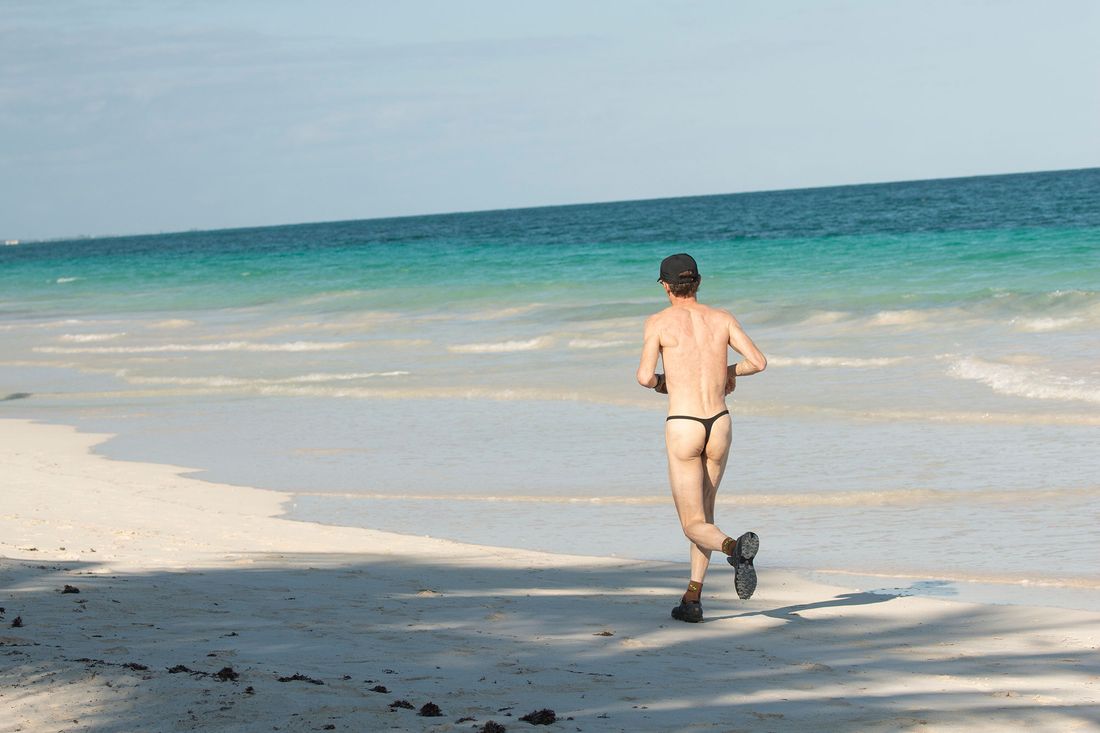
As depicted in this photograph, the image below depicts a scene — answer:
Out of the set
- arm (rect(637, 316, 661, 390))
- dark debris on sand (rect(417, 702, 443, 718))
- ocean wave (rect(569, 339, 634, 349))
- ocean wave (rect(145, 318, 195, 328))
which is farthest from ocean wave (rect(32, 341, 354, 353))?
dark debris on sand (rect(417, 702, 443, 718))

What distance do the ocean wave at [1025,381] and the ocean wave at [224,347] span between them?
1159cm

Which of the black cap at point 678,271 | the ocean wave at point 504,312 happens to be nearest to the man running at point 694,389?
the black cap at point 678,271

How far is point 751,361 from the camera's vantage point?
5680 mm

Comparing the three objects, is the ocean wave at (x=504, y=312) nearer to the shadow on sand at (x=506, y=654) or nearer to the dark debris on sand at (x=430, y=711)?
the shadow on sand at (x=506, y=654)

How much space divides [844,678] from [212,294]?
132 feet

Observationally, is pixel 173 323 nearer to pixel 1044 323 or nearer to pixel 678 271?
pixel 1044 323

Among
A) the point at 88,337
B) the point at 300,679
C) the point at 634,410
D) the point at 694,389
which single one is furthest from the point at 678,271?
the point at 88,337

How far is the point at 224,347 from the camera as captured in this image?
23.9 m

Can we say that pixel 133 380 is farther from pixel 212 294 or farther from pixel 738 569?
pixel 212 294

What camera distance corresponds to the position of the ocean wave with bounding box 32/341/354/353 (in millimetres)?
22938

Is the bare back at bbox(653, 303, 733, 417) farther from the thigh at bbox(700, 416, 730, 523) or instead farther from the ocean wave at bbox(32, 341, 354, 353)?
the ocean wave at bbox(32, 341, 354, 353)

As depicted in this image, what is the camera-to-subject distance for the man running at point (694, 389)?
5.71m

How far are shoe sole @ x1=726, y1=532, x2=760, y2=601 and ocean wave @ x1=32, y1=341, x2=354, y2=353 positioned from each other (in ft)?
58.1

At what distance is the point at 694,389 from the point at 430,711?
2.15 meters
